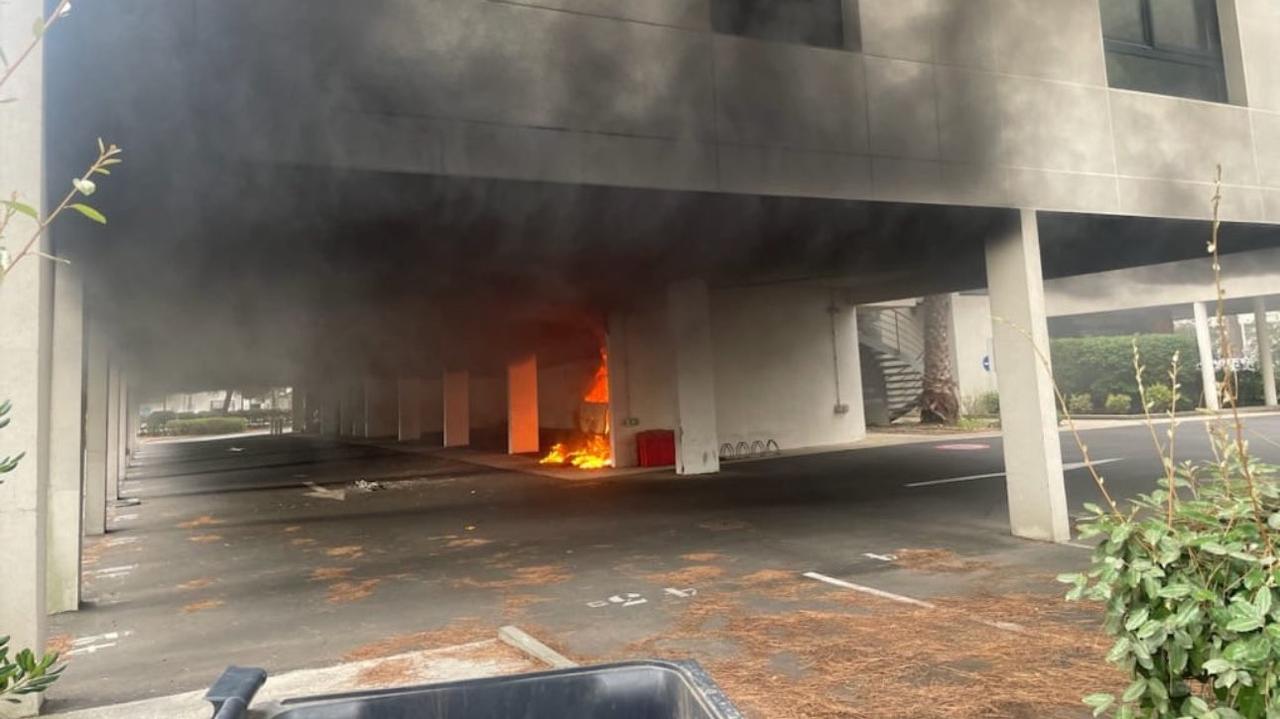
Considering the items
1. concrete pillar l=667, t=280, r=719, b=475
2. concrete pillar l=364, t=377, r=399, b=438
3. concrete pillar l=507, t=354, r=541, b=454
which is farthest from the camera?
concrete pillar l=364, t=377, r=399, b=438

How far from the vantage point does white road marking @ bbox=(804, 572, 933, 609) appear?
4234 mm

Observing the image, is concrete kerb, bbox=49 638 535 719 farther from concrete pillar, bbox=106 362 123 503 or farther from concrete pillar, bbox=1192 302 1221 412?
concrete pillar, bbox=1192 302 1221 412

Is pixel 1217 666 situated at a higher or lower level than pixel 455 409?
lower

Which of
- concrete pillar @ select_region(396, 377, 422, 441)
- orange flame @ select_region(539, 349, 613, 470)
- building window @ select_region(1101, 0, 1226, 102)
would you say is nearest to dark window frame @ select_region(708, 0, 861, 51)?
building window @ select_region(1101, 0, 1226, 102)

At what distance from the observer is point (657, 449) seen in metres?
12.6

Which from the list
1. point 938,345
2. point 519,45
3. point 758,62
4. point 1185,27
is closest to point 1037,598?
point 758,62

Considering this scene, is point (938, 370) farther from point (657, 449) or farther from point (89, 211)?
point (89, 211)

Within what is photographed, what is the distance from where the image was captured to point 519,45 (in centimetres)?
394

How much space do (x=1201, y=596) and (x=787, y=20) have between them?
4.92 meters

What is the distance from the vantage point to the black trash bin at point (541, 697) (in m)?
1.39

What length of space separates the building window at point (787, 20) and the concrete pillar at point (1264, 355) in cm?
2206

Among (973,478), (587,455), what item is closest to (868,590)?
(973,478)

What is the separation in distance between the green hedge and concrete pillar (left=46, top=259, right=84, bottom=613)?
75.2ft

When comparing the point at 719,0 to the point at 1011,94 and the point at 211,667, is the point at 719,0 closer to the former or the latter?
the point at 1011,94
